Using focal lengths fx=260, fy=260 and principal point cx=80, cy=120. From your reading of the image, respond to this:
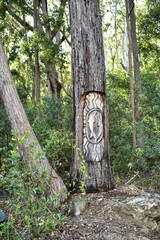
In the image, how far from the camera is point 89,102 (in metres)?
5.15

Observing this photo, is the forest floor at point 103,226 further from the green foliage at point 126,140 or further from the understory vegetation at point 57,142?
the green foliage at point 126,140

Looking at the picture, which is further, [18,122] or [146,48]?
[146,48]

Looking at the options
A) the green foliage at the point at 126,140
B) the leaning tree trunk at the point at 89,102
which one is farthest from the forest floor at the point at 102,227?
the green foliage at the point at 126,140

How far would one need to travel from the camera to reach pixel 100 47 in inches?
209

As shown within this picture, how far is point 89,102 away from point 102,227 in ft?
A: 7.69

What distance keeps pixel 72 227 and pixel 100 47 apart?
3.45 m

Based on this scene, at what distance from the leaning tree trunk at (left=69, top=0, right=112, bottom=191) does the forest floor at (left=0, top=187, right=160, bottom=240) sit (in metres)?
0.57

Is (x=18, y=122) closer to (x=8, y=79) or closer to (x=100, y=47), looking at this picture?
(x=8, y=79)

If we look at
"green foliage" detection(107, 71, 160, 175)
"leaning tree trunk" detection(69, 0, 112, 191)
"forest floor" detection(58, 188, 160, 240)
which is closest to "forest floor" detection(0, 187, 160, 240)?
"forest floor" detection(58, 188, 160, 240)

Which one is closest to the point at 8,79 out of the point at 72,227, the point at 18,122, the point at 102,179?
the point at 18,122

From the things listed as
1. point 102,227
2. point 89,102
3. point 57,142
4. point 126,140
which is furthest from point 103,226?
point 126,140

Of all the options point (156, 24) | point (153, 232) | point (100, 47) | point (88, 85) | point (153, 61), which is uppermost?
point (156, 24)

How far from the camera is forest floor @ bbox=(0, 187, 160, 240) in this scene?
140 inches

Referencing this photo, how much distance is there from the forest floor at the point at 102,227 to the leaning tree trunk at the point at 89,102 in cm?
57
